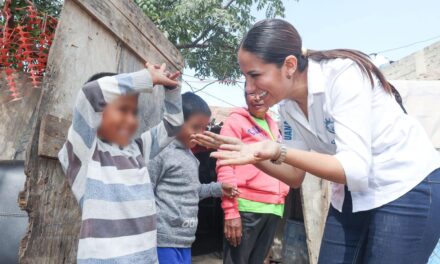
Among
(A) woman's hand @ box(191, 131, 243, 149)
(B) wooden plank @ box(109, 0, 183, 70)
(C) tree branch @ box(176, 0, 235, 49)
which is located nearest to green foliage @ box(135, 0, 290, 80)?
(C) tree branch @ box(176, 0, 235, 49)

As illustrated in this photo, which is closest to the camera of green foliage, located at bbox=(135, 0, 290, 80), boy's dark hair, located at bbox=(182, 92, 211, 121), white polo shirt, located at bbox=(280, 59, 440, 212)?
white polo shirt, located at bbox=(280, 59, 440, 212)

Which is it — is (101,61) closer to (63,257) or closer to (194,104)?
(194,104)

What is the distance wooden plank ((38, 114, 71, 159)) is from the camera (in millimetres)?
1735

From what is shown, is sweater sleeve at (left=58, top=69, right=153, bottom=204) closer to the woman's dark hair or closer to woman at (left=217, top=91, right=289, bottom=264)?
the woman's dark hair

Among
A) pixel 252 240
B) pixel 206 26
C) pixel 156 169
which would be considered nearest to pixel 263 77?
pixel 156 169

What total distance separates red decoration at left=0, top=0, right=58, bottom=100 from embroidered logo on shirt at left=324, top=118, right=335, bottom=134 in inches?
59.6

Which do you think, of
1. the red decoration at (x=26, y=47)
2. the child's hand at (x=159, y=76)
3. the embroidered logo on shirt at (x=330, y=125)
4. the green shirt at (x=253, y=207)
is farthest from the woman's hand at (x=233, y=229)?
the red decoration at (x=26, y=47)

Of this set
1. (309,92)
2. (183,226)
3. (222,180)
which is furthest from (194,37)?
(309,92)

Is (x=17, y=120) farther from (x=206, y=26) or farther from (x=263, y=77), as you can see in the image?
(x=206, y=26)

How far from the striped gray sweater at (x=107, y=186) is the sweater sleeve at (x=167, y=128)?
0.22 metres

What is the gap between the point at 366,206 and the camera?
4.76 ft

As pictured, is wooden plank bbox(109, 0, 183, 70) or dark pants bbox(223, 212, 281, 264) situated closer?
wooden plank bbox(109, 0, 183, 70)

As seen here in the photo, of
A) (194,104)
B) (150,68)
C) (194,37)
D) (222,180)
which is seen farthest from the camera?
(194,37)

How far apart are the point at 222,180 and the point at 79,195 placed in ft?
3.98
